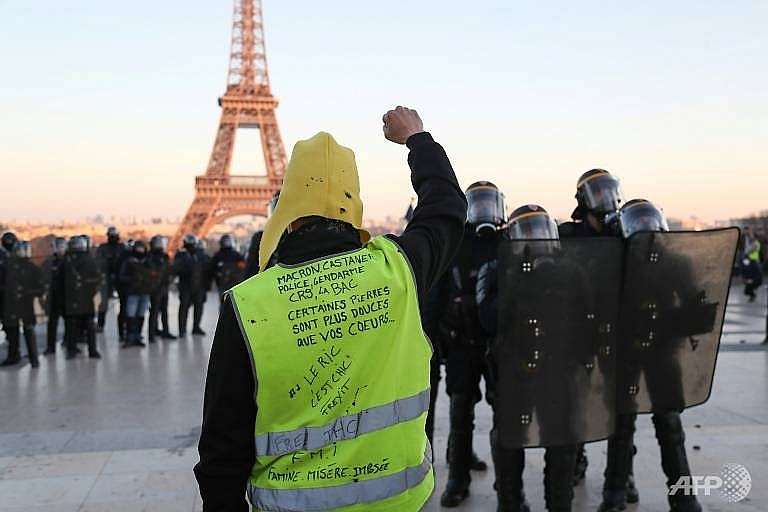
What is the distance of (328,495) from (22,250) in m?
9.16

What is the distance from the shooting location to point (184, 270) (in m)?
11.9

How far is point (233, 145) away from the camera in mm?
47094

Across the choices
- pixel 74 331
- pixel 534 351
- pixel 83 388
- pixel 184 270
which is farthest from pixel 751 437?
pixel 184 270

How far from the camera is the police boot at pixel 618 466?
3678mm

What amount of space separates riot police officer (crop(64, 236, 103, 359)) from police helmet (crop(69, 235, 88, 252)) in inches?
4.2

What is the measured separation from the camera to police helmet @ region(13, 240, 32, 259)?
925 centimetres

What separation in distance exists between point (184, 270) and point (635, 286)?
9744 mm

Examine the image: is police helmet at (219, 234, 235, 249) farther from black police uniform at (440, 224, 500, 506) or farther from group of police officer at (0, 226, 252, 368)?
black police uniform at (440, 224, 500, 506)

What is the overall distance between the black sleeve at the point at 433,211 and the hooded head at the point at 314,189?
0.20 m

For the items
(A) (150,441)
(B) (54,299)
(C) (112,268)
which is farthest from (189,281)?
(A) (150,441)

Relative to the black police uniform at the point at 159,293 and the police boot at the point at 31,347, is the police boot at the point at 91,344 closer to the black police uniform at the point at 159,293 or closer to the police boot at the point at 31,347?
the police boot at the point at 31,347

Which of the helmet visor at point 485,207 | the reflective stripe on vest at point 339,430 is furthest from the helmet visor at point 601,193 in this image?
the reflective stripe on vest at point 339,430

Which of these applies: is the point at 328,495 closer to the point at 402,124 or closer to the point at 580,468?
the point at 402,124

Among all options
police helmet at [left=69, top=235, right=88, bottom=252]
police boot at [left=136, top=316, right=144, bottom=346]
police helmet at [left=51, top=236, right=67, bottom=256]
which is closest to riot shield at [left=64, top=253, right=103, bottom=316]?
police helmet at [left=69, top=235, right=88, bottom=252]
